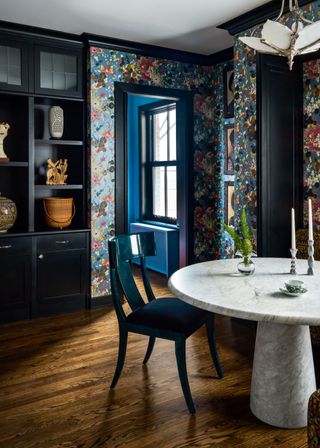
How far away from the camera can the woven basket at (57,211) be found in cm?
444

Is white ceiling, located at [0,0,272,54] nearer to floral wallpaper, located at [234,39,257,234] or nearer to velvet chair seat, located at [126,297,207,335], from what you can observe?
floral wallpaper, located at [234,39,257,234]

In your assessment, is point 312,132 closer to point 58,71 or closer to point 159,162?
point 58,71

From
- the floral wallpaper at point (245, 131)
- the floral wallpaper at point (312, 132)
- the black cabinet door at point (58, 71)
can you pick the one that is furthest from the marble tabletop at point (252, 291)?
the black cabinet door at point (58, 71)

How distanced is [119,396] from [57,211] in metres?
2.21

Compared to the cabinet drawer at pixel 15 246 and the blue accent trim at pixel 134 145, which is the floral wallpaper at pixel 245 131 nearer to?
the cabinet drawer at pixel 15 246

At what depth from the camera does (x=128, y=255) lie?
2.96 meters

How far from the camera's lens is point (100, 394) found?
2.74 m

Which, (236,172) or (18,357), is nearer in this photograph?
(18,357)

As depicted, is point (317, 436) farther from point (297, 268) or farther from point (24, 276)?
point (24, 276)

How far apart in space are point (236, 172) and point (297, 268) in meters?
1.66

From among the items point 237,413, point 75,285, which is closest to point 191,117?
point 75,285

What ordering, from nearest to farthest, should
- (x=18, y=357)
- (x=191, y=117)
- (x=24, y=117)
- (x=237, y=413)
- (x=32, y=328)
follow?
(x=237, y=413), (x=18, y=357), (x=32, y=328), (x=24, y=117), (x=191, y=117)

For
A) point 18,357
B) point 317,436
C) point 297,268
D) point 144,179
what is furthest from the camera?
point 144,179

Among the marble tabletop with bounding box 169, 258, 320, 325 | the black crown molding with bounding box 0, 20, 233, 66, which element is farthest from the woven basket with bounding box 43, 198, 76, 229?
the marble tabletop with bounding box 169, 258, 320, 325
